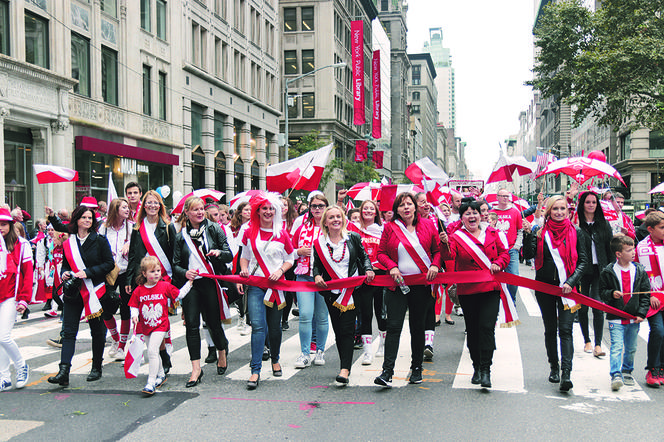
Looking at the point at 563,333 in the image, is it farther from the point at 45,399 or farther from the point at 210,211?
the point at 210,211

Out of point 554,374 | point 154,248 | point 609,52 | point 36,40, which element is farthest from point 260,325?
point 609,52

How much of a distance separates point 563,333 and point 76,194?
19.5 m

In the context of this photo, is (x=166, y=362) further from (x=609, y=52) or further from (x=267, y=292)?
(x=609, y=52)

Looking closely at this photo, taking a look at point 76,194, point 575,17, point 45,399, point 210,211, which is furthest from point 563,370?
point 575,17

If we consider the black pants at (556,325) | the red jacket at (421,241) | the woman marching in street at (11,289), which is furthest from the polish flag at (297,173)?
the black pants at (556,325)

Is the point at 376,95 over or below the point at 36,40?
over

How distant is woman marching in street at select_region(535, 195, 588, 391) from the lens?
6.29 m

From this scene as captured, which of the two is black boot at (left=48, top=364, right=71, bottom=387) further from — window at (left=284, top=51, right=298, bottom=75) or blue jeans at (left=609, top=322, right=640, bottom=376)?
window at (left=284, top=51, right=298, bottom=75)

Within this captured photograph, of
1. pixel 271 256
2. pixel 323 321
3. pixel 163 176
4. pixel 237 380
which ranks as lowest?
pixel 237 380

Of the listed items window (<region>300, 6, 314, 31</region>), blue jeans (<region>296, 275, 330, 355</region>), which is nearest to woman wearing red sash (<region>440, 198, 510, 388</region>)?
blue jeans (<region>296, 275, 330, 355</region>)

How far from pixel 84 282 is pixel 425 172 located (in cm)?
637

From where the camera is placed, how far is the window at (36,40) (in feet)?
65.1

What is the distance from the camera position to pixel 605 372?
7023 mm

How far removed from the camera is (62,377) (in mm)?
6488
